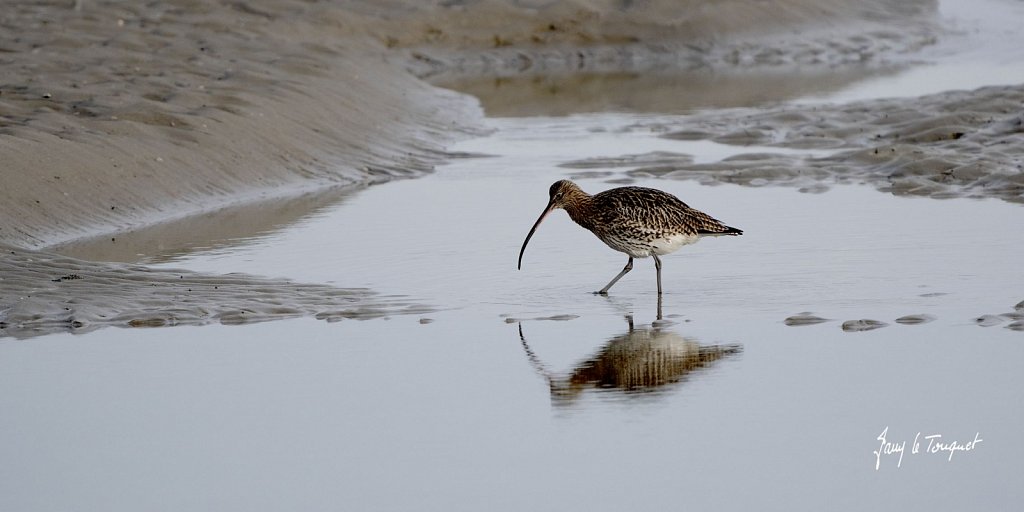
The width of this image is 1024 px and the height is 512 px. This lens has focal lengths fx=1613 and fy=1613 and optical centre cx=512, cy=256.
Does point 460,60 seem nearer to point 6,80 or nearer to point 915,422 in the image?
point 6,80

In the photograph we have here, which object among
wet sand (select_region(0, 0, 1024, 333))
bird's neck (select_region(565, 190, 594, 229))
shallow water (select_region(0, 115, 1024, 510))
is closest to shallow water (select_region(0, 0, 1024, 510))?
shallow water (select_region(0, 115, 1024, 510))

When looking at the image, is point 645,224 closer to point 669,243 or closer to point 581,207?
point 669,243

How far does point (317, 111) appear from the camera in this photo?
50.6 ft

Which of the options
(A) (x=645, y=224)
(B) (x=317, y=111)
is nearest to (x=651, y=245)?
(A) (x=645, y=224)

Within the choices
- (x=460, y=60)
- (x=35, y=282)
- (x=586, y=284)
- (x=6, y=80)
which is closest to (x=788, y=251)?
(x=586, y=284)

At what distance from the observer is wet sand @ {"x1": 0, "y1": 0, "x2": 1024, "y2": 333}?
36.2 ft

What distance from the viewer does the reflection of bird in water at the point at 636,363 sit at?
6957 millimetres

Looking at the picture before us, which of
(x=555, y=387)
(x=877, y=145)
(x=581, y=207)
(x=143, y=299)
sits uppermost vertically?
(x=877, y=145)

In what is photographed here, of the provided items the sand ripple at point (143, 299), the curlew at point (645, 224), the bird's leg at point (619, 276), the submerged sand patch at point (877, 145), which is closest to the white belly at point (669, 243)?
the curlew at point (645, 224)

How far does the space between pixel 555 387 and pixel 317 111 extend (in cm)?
898
